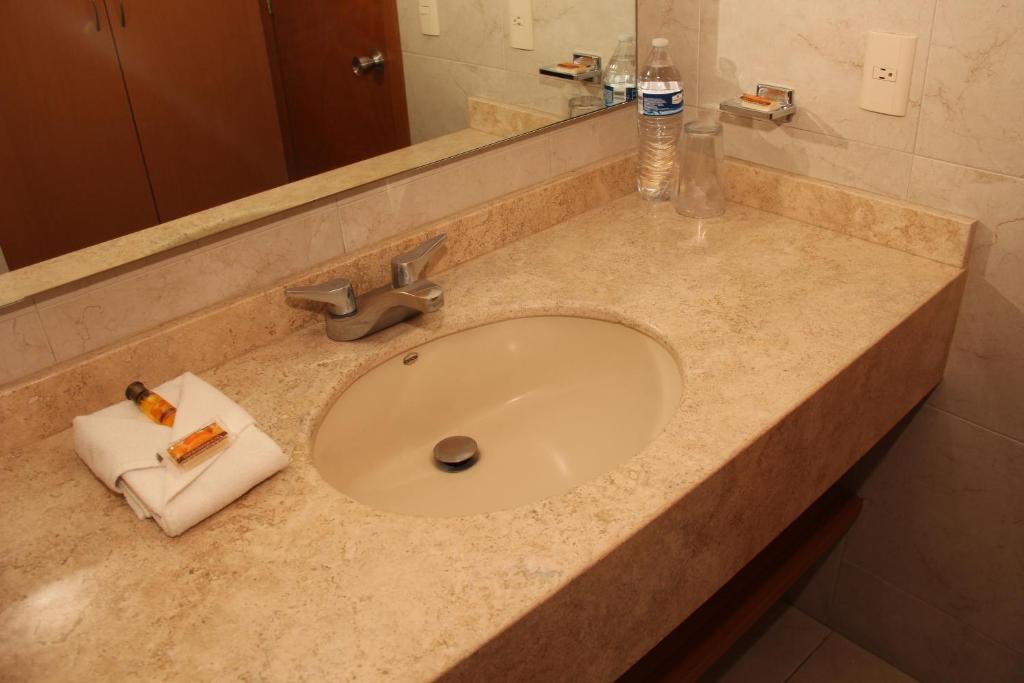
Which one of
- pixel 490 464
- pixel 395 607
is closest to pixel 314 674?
pixel 395 607

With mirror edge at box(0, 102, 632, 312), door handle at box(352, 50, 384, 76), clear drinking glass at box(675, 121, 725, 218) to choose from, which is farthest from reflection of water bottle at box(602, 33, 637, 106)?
door handle at box(352, 50, 384, 76)

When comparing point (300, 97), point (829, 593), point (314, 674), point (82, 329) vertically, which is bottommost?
point (829, 593)

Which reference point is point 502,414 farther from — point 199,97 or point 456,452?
point 199,97

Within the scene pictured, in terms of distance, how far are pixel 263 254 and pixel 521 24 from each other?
1.87 feet

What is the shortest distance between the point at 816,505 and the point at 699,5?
35.1 inches

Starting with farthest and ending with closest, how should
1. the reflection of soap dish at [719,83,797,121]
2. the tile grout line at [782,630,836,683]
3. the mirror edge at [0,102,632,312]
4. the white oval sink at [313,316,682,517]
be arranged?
the tile grout line at [782,630,836,683] → the reflection of soap dish at [719,83,797,121] → the white oval sink at [313,316,682,517] → the mirror edge at [0,102,632,312]

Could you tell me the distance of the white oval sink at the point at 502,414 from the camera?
111 centimetres

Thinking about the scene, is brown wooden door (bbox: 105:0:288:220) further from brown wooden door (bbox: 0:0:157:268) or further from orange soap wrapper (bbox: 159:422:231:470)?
orange soap wrapper (bbox: 159:422:231:470)

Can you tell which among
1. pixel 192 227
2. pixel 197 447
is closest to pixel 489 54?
pixel 192 227

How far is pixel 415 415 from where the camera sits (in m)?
1.22

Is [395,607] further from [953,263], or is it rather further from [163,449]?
[953,263]

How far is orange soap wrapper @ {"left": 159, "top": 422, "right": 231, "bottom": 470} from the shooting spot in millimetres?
892

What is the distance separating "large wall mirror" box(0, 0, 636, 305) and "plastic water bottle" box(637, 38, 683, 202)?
18 cm

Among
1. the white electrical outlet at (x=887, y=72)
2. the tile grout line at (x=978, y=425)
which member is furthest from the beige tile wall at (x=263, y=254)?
the tile grout line at (x=978, y=425)
